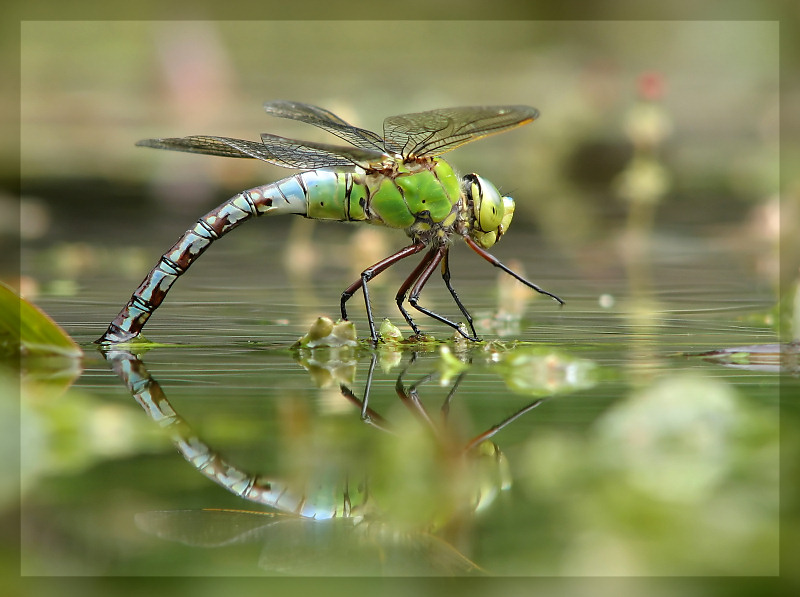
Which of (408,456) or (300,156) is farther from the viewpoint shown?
(300,156)

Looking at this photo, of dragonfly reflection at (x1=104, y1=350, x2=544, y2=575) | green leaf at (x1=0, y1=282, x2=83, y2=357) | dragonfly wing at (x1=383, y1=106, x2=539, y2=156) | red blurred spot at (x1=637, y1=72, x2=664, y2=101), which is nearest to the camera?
dragonfly reflection at (x1=104, y1=350, x2=544, y2=575)

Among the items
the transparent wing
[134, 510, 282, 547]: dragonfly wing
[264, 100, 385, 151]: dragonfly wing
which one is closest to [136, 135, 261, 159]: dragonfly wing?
the transparent wing

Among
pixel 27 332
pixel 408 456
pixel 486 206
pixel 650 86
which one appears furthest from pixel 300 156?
pixel 650 86

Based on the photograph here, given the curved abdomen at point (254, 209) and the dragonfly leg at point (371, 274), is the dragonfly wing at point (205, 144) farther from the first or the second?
the dragonfly leg at point (371, 274)

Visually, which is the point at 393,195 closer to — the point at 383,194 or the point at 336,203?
the point at 383,194

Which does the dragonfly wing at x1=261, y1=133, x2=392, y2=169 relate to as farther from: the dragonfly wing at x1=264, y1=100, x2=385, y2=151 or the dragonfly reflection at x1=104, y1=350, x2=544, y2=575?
the dragonfly reflection at x1=104, y1=350, x2=544, y2=575

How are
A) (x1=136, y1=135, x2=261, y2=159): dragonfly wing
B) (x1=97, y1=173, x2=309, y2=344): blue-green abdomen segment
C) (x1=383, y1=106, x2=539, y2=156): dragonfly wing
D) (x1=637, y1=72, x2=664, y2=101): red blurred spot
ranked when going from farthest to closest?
(x1=637, y1=72, x2=664, y2=101): red blurred spot → (x1=136, y1=135, x2=261, y2=159): dragonfly wing → (x1=97, y1=173, x2=309, y2=344): blue-green abdomen segment → (x1=383, y1=106, x2=539, y2=156): dragonfly wing

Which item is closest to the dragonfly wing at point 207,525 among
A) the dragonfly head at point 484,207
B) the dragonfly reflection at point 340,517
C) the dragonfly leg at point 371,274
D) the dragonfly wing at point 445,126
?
the dragonfly reflection at point 340,517
